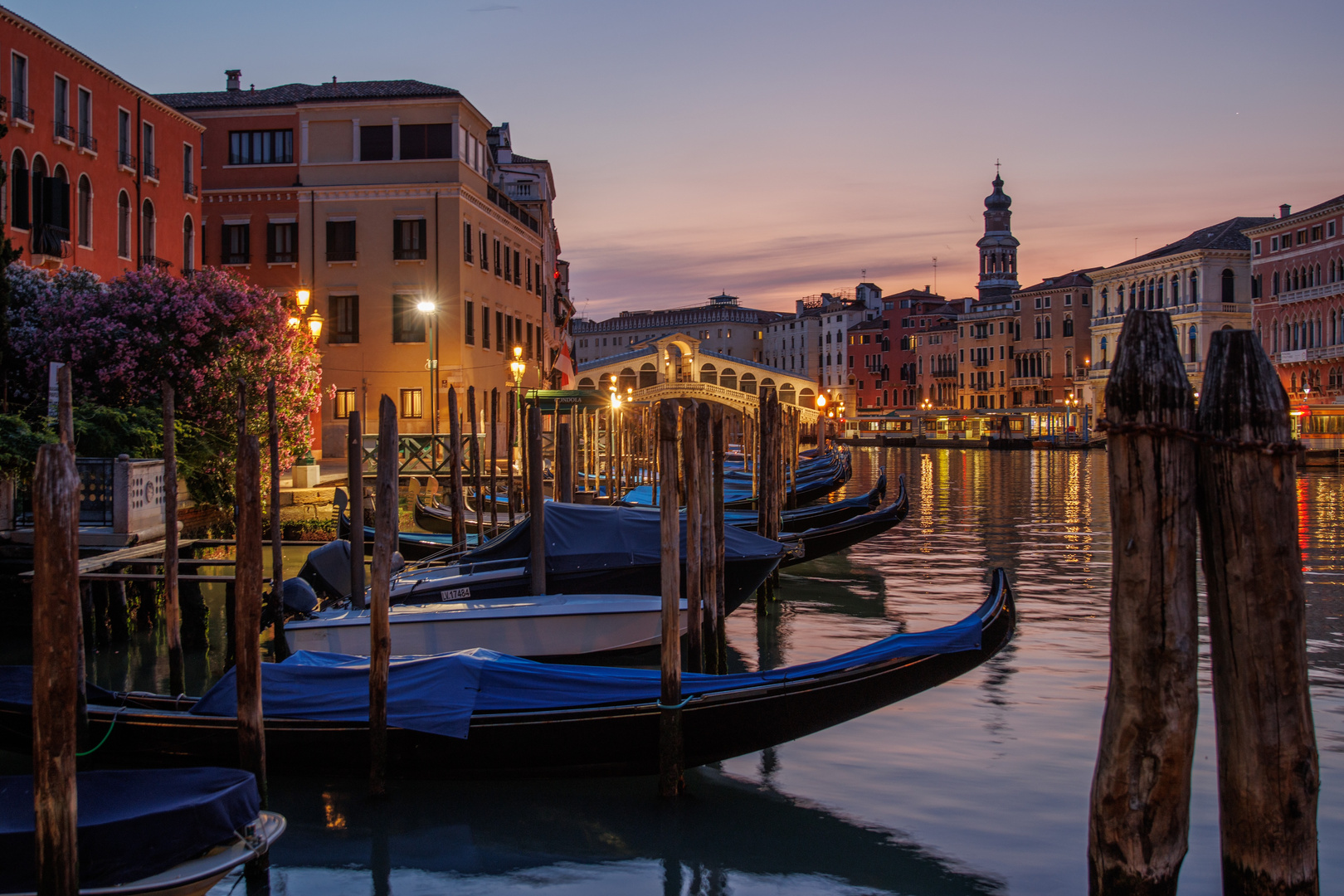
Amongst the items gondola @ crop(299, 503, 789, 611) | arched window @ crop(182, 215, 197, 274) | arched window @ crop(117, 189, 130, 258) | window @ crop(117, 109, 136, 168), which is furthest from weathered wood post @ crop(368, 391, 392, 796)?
arched window @ crop(182, 215, 197, 274)

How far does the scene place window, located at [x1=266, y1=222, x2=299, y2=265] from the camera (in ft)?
89.9

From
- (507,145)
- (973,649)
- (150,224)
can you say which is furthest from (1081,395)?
(973,649)

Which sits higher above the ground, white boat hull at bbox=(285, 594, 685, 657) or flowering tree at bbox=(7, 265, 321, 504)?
flowering tree at bbox=(7, 265, 321, 504)

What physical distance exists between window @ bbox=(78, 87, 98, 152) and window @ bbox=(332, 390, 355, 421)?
9.52 metres

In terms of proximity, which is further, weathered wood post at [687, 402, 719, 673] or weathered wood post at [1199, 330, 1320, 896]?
weathered wood post at [687, 402, 719, 673]

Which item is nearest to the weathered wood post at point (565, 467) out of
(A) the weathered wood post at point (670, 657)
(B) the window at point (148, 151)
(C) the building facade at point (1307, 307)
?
(A) the weathered wood post at point (670, 657)

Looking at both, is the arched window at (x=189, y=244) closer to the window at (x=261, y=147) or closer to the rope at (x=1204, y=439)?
the window at (x=261, y=147)

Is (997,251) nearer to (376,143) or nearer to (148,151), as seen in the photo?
(376,143)

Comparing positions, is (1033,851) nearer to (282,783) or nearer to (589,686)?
(589,686)

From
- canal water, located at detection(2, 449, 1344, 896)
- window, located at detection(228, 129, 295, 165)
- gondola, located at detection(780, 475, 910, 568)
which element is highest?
window, located at detection(228, 129, 295, 165)

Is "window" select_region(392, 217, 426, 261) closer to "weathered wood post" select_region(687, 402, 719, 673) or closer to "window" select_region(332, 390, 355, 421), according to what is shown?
"window" select_region(332, 390, 355, 421)

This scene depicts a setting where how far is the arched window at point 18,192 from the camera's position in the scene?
16.4 meters

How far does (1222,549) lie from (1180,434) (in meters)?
0.37

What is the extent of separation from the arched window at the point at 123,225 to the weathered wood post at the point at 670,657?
16.6m
